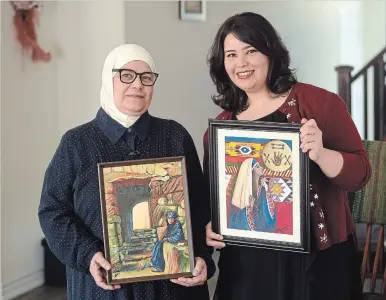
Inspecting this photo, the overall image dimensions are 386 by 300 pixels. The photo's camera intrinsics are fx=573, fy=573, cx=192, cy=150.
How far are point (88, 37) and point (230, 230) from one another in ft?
7.11

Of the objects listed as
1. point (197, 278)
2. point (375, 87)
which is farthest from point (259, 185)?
point (375, 87)

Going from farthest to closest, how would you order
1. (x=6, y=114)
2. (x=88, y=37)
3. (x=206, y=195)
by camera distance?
1. (x=88, y=37)
2. (x=6, y=114)
3. (x=206, y=195)

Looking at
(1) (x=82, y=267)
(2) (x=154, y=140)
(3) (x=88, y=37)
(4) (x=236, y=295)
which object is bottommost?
(4) (x=236, y=295)

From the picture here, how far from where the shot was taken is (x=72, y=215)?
1438 millimetres

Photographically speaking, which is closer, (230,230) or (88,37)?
(230,230)

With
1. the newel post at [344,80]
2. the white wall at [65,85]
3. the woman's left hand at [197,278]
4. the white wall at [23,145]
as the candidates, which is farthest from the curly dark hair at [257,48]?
the newel post at [344,80]

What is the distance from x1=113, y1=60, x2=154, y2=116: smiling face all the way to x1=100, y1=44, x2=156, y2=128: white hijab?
1 centimetres

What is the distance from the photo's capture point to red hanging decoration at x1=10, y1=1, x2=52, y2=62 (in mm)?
3135

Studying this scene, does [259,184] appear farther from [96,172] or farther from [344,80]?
[344,80]

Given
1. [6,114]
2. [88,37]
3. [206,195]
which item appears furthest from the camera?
[88,37]

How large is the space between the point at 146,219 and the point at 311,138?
0.43m

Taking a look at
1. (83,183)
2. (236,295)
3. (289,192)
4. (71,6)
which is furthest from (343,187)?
(71,6)

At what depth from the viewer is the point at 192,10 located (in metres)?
3.42

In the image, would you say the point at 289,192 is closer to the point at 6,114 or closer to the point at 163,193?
the point at 163,193
